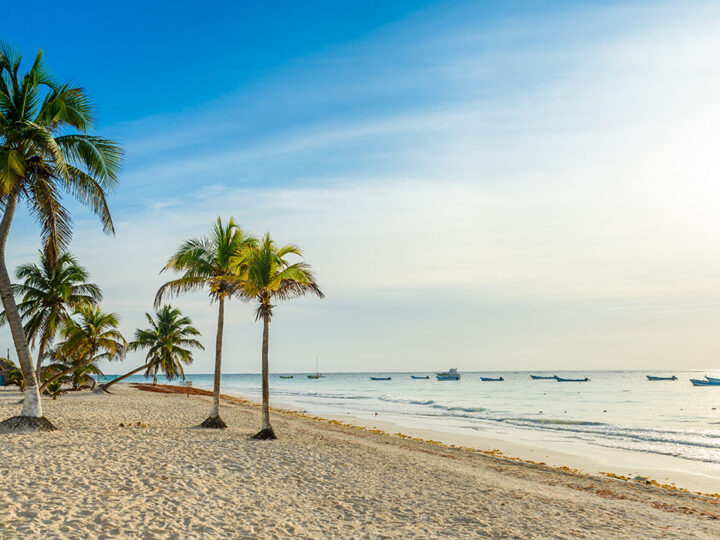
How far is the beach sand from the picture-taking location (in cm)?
753

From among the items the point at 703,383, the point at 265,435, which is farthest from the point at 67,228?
the point at 703,383

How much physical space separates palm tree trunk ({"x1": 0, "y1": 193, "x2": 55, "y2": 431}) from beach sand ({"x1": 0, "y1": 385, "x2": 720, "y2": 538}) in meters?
0.78

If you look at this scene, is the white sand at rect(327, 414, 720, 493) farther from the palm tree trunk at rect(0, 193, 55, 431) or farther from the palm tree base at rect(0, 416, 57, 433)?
the palm tree trunk at rect(0, 193, 55, 431)

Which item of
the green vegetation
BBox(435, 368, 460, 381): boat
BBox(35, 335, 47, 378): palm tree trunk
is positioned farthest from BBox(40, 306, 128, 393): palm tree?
BBox(435, 368, 460, 381): boat

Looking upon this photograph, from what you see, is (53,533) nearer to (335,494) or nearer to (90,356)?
(335,494)

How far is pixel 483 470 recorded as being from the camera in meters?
15.7

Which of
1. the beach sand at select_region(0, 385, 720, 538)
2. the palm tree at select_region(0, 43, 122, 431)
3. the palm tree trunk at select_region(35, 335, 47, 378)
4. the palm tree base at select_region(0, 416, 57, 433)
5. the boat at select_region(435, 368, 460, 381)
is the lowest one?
the boat at select_region(435, 368, 460, 381)

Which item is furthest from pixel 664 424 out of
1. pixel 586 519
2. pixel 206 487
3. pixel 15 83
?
pixel 15 83

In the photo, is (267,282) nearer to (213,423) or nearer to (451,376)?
(213,423)

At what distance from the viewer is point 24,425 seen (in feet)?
45.0

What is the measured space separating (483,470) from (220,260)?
1200 centimetres

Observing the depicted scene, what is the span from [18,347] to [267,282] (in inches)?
292

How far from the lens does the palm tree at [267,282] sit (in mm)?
16719

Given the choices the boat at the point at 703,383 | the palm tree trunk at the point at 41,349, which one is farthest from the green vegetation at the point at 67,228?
the boat at the point at 703,383
